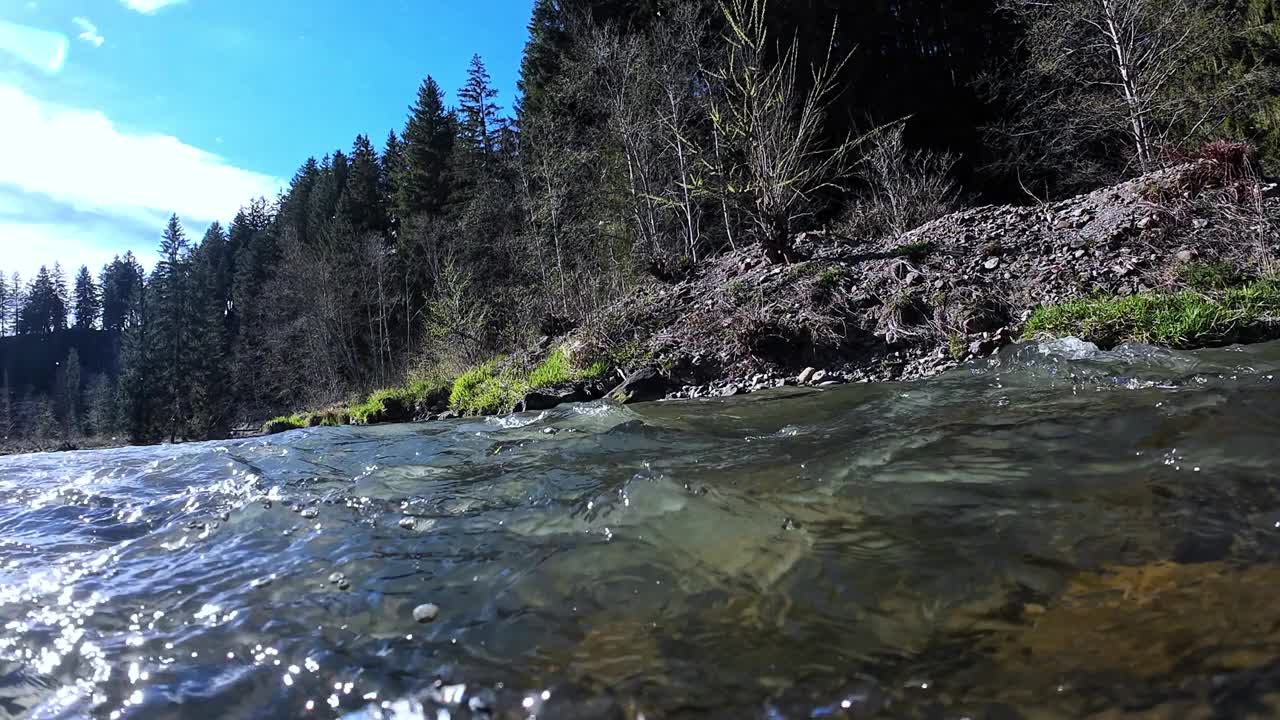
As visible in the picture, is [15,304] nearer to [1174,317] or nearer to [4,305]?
[4,305]

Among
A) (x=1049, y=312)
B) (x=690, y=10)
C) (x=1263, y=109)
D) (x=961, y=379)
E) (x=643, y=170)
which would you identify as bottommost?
(x=961, y=379)

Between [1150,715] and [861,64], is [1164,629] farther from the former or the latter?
[861,64]

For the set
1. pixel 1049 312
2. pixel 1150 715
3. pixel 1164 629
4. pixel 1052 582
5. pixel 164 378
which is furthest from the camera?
pixel 164 378

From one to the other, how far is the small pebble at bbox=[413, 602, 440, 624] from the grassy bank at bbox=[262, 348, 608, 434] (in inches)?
332

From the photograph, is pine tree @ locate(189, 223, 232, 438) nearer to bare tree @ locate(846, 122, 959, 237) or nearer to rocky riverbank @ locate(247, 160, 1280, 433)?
rocky riverbank @ locate(247, 160, 1280, 433)

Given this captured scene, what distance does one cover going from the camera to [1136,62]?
12.5 metres

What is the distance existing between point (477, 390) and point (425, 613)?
42.9 ft

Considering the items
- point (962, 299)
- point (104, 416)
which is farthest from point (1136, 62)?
point (104, 416)

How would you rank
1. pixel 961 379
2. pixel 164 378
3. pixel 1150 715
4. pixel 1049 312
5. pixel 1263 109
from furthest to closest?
pixel 164 378, pixel 1263 109, pixel 1049 312, pixel 961 379, pixel 1150 715

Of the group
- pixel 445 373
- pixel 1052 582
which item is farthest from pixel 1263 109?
pixel 445 373

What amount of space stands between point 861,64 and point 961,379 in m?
20.0

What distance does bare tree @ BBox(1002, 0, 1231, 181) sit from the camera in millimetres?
12344

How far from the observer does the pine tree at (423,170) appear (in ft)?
123

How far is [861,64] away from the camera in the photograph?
22391 mm
